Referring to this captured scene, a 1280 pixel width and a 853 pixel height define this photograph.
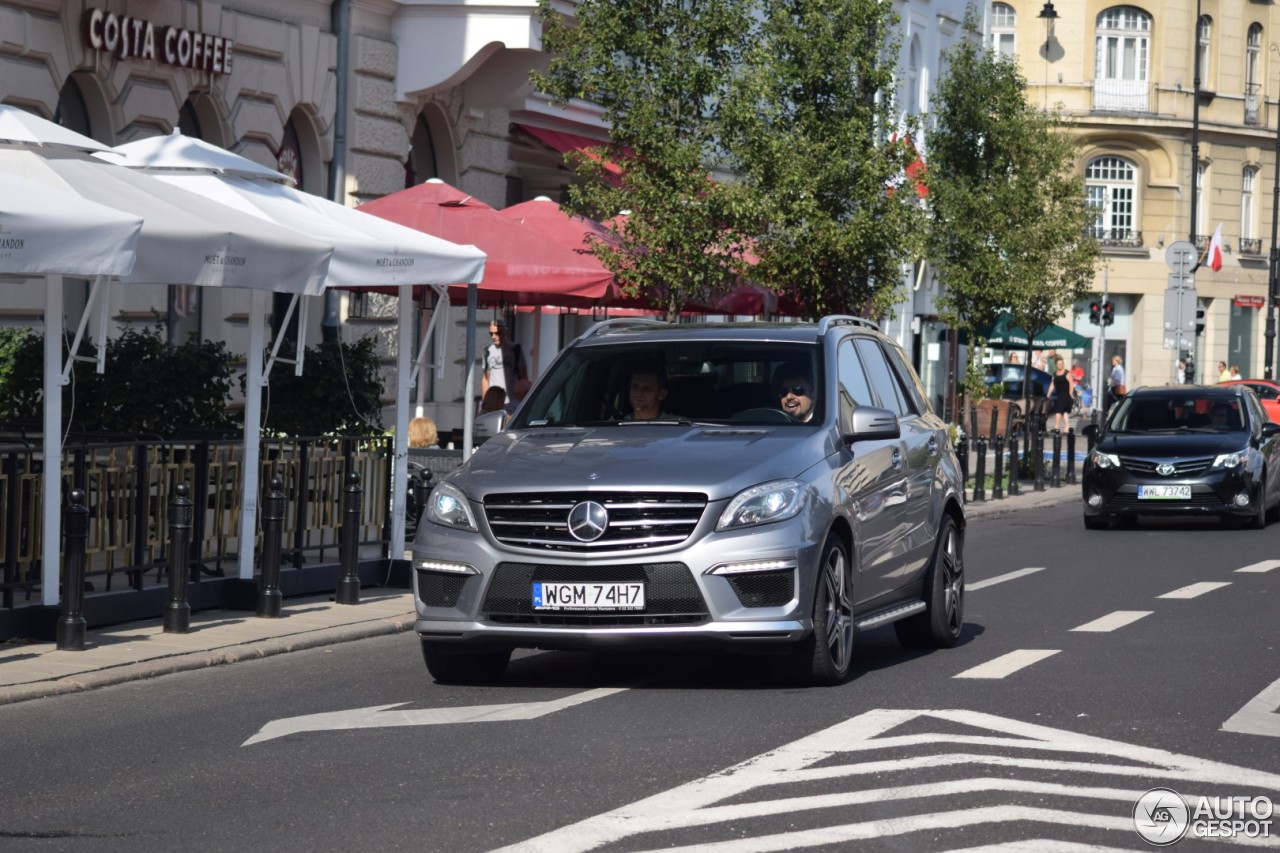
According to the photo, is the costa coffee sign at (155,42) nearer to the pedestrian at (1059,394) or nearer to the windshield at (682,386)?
the windshield at (682,386)

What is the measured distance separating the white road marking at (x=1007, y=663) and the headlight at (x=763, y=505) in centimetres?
152

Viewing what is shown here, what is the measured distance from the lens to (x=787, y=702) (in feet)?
31.9

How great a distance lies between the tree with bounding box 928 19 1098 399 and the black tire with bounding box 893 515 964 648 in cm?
2134

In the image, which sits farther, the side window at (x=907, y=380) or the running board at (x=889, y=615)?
the side window at (x=907, y=380)

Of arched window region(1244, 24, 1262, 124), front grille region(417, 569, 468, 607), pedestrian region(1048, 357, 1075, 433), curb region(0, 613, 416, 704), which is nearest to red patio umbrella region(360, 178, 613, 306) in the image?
curb region(0, 613, 416, 704)

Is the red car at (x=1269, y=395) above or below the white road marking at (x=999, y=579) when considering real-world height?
above

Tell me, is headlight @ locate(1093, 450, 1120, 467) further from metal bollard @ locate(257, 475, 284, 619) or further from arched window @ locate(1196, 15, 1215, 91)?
arched window @ locate(1196, 15, 1215, 91)

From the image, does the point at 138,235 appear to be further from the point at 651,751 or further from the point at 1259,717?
the point at 1259,717

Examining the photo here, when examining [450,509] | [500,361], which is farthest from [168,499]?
[500,361]

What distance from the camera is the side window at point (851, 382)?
36.3 ft

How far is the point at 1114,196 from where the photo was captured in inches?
2859

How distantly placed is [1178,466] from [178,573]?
545 inches

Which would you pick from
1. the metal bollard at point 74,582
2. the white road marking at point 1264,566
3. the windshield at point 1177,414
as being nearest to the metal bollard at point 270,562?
the metal bollard at point 74,582

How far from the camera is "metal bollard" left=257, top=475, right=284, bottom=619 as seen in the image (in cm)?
1320
